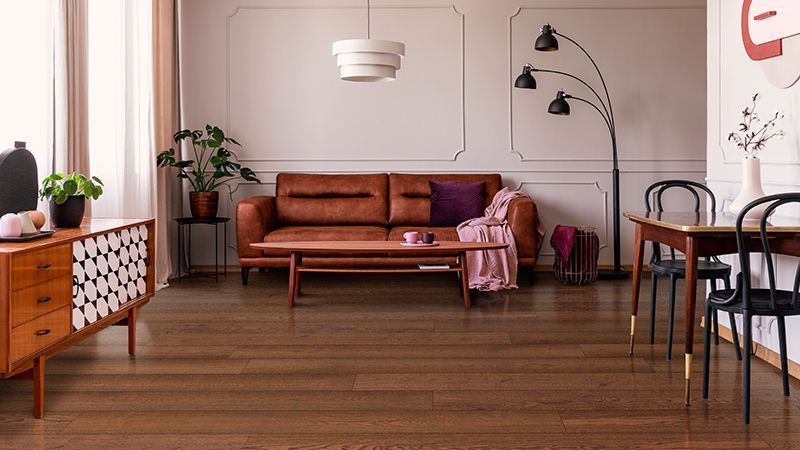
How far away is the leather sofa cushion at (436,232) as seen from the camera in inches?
246

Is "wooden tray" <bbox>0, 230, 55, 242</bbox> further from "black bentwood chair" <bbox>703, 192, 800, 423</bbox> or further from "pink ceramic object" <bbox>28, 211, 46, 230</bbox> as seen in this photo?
"black bentwood chair" <bbox>703, 192, 800, 423</bbox>

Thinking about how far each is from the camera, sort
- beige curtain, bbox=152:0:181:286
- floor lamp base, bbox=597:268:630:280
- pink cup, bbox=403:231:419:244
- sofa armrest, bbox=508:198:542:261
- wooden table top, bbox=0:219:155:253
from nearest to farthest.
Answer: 1. wooden table top, bbox=0:219:155:253
2. pink cup, bbox=403:231:419:244
3. sofa armrest, bbox=508:198:542:261
4. beige curtain, bbox=152:0:181:286
5. floor lamp base, bbox=597:268:630:280

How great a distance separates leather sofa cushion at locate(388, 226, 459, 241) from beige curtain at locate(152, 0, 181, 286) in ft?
5.87

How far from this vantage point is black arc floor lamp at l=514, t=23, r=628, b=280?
6.49 metres

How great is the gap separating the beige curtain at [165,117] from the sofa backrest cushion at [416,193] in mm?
1823

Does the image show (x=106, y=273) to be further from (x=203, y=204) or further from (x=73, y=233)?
(x=203, y=204)

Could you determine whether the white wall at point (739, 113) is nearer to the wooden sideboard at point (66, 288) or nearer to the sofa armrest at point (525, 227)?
the sofa armrest at point (525, 227)

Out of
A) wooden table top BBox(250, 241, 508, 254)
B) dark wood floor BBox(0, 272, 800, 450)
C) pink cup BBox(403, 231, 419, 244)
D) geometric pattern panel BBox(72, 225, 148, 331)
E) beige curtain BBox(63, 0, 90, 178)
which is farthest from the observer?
pink cup BBox(403, 231, 419, 244)

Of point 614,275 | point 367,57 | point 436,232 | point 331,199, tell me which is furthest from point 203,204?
point 614,275

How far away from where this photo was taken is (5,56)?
404cm

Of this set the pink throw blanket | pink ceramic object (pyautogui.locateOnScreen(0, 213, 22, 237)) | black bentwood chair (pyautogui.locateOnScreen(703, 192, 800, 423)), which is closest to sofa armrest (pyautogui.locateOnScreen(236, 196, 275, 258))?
the pink throw blanket

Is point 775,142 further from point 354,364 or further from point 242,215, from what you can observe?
point 242,215

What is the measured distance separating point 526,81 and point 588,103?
31.8 inches

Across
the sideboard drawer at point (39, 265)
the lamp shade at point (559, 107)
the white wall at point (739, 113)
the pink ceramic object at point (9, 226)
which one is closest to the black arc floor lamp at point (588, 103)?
the lamp shade at point (559, 107)
